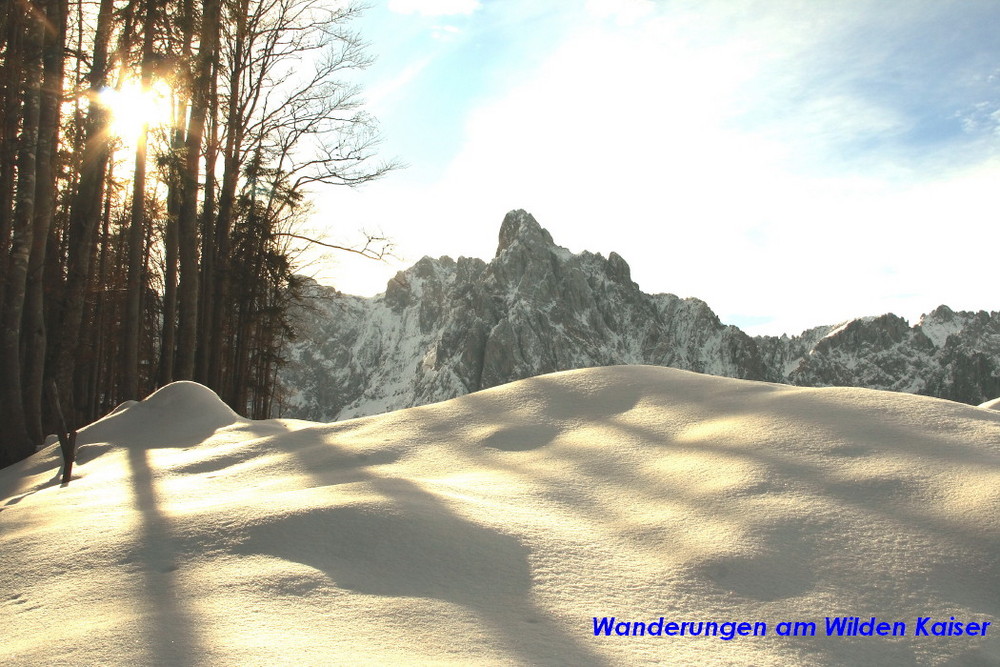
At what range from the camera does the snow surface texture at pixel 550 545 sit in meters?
2.02

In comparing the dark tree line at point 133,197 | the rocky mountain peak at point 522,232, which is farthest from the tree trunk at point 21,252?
the rocky mountain peak at point 522,232

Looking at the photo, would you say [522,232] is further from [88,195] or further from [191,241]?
[88,195]

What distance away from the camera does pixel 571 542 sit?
2.74 m

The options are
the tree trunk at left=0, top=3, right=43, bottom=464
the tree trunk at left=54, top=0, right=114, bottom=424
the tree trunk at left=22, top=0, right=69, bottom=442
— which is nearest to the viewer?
the tree trunk at left=0, top=3, right=43, bottom=464

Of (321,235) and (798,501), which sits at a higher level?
(321,235)

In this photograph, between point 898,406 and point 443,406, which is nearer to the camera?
point 898,406

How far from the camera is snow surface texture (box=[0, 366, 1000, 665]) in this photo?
6.64 feet

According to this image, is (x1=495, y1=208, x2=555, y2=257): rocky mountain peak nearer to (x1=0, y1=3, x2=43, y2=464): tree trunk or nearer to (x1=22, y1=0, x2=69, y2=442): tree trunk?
(x1=22, y1=0, x2=69, y2=442): tree trunk

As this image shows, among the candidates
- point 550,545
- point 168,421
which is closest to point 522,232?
point 168,421

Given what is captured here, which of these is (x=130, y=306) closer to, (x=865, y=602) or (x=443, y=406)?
(x=443, y=406)

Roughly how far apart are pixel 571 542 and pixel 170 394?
4960mm

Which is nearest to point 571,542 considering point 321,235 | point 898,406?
point 898,406

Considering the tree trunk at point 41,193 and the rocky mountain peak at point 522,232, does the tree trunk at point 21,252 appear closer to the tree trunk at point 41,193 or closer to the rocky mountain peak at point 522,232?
the tree trunk at point 41,193

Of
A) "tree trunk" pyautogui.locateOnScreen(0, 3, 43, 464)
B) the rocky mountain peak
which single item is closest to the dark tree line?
"tree trunk" pyautogui.locateOnScreen(0, 3, 43, 464)
